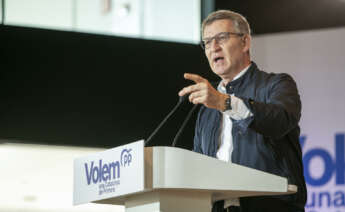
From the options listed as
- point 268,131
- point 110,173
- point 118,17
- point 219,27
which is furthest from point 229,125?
point 118,17

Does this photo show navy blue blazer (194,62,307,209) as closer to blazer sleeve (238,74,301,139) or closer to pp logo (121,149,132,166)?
blazer sleeve (238,74,301,139)

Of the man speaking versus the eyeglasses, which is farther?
the eyeglasses

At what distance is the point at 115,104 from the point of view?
267 inches

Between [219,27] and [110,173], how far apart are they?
74cm

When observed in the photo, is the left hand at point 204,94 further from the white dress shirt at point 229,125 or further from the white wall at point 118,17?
the white wall at point 118,17

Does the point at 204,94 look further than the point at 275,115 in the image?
No

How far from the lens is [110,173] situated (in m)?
2.09

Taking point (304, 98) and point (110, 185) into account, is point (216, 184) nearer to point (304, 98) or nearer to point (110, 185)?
point (110, 185)

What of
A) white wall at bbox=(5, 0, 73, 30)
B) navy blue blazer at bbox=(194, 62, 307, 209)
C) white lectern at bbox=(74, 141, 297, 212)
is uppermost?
white wall at bbox=(5, 0, 73, 30)

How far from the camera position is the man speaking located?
2146mm

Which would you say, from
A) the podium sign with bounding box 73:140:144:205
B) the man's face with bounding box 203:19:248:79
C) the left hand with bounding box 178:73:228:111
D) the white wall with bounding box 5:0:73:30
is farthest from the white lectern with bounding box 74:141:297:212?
the white wall with bounding box 5:0:73:30

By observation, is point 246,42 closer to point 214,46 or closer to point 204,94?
point 214,46

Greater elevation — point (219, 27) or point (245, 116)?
point (219, 27)

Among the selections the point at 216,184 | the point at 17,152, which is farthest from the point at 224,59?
the point at 17,152
